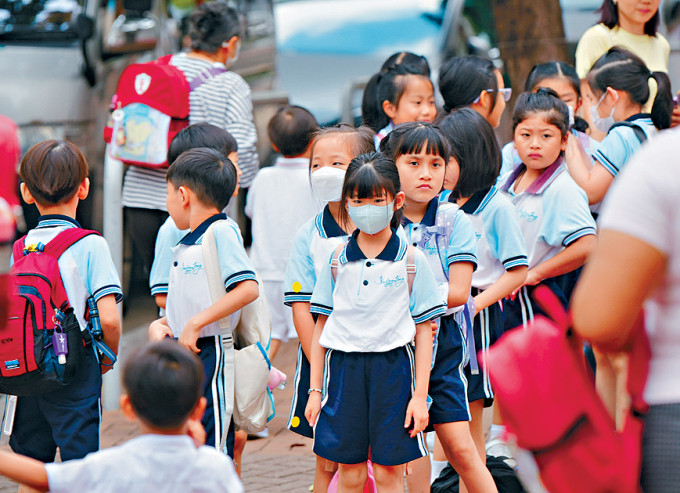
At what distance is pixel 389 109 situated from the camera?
5336mm

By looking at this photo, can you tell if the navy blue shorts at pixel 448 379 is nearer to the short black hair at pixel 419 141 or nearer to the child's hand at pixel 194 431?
the short black hair at pixel 419 141

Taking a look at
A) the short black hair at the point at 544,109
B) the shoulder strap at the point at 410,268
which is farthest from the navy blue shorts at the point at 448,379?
the short black hair at the point at 544,109

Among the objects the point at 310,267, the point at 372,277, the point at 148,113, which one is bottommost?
the point at 148,113

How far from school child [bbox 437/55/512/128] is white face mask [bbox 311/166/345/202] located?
1.18 metres

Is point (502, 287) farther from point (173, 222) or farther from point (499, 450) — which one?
point (173, 222)

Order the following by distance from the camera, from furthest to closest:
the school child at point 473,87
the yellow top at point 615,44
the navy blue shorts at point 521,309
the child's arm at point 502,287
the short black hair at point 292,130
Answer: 1. the yellow top at point 615,44
2. the short black hair at point 292,130
3. the school child at point 473,87
4. the navy blue shorts at point 521,309
5. the child's arm at point 502,287

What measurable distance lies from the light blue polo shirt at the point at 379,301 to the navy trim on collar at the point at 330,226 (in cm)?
28

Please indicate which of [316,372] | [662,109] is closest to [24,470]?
[316,372]

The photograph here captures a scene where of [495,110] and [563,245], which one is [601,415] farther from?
[495,110]

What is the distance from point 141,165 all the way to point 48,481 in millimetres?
3188

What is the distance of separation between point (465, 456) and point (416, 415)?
364 millimetres

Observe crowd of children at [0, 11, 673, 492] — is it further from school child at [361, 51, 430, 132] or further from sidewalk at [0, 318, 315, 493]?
school child at [361, 51, 430, 132]

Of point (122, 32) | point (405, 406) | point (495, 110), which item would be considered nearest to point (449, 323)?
point (405, 406)

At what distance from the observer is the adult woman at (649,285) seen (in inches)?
75.9
